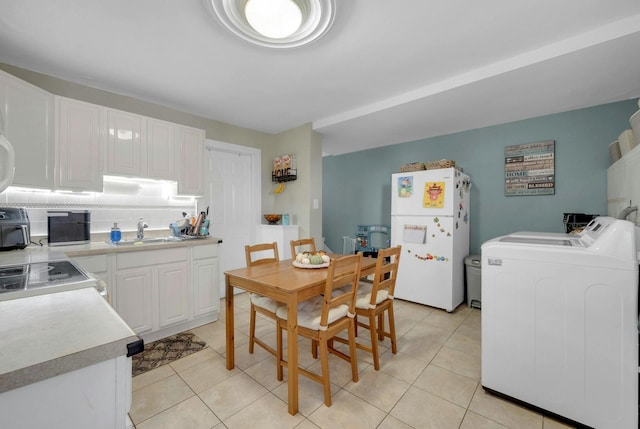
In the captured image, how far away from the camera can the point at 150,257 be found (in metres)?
2.42

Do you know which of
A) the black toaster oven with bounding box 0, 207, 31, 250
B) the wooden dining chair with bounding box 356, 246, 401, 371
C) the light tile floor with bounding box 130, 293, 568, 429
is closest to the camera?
the light tile floor with bounding box 130, 293, 568, 429

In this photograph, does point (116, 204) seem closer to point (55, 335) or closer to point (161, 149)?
point (161, 149)

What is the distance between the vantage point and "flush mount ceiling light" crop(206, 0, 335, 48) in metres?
1.58

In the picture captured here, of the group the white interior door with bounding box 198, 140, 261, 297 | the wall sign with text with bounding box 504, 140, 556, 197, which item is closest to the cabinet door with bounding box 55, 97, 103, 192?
the white interior door with bounding box 198, 140, 261, 297

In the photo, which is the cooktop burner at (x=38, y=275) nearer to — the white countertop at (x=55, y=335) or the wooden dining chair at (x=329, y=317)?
the white countertop at (x=55, y=335)

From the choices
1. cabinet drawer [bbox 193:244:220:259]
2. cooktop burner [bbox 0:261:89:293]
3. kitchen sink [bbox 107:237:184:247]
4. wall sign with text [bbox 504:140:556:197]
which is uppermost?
wall sign with text [bbox 504:140:556:197]

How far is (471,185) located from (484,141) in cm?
60

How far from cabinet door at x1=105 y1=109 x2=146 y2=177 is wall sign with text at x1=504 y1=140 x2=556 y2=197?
167 inches

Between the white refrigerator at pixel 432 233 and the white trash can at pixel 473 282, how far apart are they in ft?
0.27

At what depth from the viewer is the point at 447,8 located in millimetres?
1696

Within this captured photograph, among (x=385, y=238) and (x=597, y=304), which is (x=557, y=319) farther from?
(x=385, y=238)

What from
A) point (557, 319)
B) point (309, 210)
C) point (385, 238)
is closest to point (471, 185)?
point (385, 238)

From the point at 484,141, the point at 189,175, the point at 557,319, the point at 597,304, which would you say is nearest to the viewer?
the point at 597,304

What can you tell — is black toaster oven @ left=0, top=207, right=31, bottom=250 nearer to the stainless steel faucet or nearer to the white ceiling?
the stainless steel faucet
